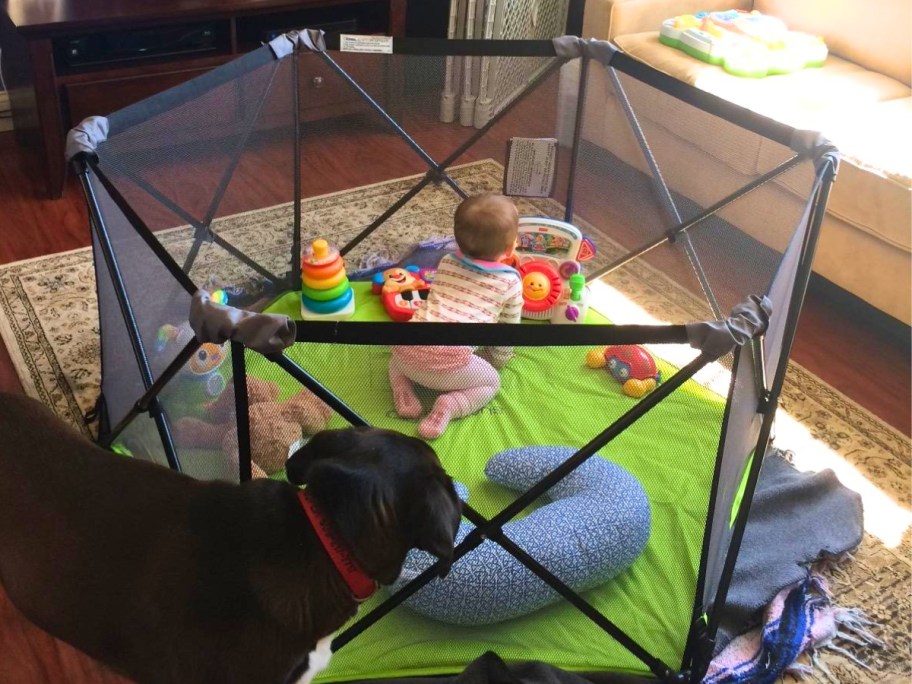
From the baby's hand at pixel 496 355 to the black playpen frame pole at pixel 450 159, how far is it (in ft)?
2.46

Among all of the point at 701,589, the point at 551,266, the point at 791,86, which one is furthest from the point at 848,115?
the point at 701,589

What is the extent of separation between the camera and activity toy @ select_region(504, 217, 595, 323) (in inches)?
81.2

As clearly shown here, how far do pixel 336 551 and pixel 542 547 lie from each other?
49cm

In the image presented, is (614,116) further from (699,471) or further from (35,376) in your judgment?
(35,376)

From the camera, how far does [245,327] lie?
1.05 m

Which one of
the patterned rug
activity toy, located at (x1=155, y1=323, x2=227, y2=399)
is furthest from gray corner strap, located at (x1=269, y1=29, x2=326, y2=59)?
activity toy, located at (x1=155, y1=323, x2=227, y2=399)

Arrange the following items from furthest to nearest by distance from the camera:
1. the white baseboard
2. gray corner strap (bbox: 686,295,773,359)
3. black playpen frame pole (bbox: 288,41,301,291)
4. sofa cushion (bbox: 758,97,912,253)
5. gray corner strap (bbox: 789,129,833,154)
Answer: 1. the white baseboard
2. sofa cushion (bbox: 758,97,912,253)
3. black playpen frame pole (bbox: 288,41,301,291)
4. gray corner strap (bbox: 789,129,833,154)
5. gray corner strap (bbox: 686,295,773,359)

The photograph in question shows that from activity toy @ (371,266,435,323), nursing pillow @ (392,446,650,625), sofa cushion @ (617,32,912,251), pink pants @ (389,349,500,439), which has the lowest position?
nursing pillow @ (392,446,650,625)

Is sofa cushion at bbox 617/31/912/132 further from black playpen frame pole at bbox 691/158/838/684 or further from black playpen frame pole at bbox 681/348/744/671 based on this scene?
black playpen frame pole at bbox 681/348/744/671

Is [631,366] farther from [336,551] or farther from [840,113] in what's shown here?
[840,113]

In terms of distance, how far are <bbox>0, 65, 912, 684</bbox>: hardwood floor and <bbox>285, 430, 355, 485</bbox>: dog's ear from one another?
0.68 metres

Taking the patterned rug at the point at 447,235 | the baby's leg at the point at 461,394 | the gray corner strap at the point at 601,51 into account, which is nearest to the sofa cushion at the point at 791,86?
the gray corner strap at the point at 601,51

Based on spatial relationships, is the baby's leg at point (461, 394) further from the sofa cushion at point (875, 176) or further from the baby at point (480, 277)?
the sofa cushion at point (875, 176)

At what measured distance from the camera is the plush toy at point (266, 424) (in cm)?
127
